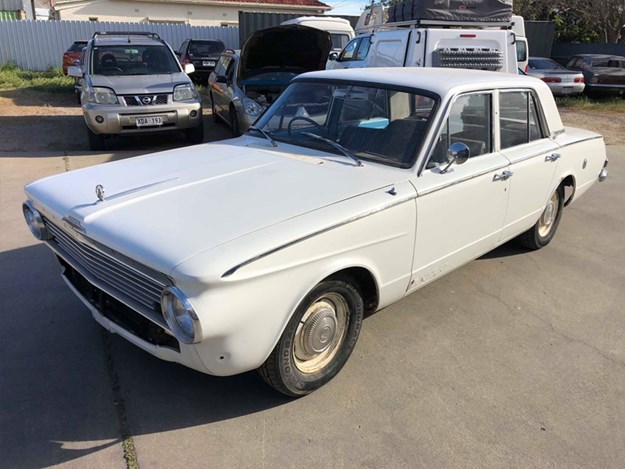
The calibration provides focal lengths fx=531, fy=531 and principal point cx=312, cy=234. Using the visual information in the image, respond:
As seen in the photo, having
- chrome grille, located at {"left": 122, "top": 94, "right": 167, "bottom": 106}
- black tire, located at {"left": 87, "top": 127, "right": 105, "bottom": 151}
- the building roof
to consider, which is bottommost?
black tire, located at {"left": 87, "top": 127, "right": 105, "bottom": 151}

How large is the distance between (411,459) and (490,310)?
1776 millimetres

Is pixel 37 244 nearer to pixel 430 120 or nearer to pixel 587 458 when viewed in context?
pixel 430 120

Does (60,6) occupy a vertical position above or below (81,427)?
above

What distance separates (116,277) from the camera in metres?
2.68

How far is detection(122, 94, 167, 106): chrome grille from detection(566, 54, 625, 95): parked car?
14990 millimetres

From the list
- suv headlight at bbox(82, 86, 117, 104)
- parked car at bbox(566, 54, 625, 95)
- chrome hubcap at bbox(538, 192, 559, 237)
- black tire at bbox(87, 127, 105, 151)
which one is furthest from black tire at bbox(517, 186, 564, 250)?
parked car at bbox(566, 54, 625, 95)

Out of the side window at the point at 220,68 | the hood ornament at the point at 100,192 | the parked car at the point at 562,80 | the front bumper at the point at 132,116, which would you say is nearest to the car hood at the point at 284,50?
the side window at the point at 220,68

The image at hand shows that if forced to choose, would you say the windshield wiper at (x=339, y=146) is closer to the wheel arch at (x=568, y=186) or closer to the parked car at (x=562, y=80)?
the wheel arch at (x=568, y=186)

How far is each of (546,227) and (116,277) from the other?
166 inches

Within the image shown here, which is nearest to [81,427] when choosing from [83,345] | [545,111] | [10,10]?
[83,345]

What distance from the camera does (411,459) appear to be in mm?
2586

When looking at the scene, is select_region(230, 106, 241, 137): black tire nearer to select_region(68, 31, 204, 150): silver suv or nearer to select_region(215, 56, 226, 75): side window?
select_region(68, 31, 204, 150): silver suv

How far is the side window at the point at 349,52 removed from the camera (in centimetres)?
1148

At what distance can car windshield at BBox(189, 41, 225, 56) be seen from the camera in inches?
687
